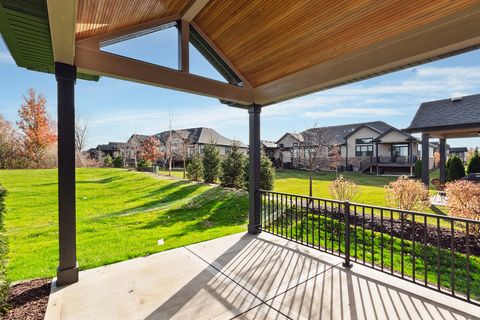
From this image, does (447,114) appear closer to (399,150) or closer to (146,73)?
(146,73)

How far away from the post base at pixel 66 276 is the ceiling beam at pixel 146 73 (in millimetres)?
2385

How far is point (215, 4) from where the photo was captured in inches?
128

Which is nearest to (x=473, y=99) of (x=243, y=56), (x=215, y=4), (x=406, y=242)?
(x=406, y=242)

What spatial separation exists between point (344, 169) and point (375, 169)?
277 cm

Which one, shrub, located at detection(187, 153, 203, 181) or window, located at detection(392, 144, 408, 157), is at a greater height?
window, located at detection(392, 144, 408, 157)

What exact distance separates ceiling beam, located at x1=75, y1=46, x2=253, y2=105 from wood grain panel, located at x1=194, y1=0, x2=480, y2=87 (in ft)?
2.21

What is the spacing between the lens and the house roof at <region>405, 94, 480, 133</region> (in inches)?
342

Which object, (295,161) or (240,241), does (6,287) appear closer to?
(240,241)

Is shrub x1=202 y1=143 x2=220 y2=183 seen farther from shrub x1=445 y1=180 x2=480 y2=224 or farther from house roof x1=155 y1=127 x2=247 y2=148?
house roof x1=155 y1=127 x2=247 y2=148

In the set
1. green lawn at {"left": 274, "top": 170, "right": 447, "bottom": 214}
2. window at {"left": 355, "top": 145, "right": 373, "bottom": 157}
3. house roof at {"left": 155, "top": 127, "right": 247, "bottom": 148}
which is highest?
house roof at {"left": 155, "top": 127, "right": 247, "bottom": 148}

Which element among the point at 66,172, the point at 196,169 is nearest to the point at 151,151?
the point at 196,169

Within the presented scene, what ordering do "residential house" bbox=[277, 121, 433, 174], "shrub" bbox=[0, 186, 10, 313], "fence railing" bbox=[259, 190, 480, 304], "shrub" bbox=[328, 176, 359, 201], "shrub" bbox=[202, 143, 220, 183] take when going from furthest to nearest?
1. "residential house" bbox=[277, 121, 433, 174]
2. "shrub" bbox=[202, 143, 220, 183]
3. "shrub" bbox=[328, 176, 359, 201]
4. "fence railing" bbox=[259, 190, 480, 304]
5. "shrub" bbox=[0, 186, 10, 313]

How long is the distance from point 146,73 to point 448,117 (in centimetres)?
1142

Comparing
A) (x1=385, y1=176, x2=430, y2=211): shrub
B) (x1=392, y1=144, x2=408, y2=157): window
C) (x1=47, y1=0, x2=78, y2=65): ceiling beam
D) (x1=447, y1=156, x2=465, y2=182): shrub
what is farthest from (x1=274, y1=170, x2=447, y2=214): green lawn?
(x1=47, y1=0, x2=78, y2=65): ceiling beam
